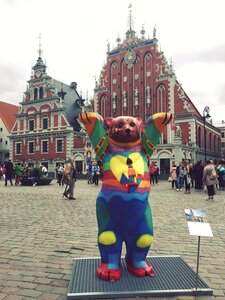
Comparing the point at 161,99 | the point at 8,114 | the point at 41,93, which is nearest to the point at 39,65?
the point at 41,93

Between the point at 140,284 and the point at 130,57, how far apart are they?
1226 inches

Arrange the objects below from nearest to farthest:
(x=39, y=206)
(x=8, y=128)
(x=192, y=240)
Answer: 1. (x=192, y=240)
2. (x=39, y=206)
3. (x=8, y=128)

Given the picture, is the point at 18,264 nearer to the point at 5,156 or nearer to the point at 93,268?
the point at 93,268

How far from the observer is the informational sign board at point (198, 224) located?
3.10m

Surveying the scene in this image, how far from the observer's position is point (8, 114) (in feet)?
144

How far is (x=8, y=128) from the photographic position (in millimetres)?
41156

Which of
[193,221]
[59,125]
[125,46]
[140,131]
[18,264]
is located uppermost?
[125,46]

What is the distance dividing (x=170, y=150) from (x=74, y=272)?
25.1m

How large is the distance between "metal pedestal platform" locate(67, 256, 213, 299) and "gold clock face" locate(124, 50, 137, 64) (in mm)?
30311

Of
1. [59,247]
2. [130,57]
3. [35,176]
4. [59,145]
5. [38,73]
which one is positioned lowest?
[59,247]

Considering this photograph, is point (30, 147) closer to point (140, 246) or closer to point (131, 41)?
point (131, 41)

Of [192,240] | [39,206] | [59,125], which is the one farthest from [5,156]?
[192,240]

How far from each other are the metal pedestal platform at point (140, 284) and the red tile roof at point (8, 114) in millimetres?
40247

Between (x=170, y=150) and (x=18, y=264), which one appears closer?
(x=18, y=264)
